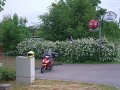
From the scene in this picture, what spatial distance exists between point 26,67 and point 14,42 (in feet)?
58.9

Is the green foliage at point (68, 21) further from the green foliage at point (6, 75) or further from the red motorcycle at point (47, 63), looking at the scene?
the green foliage at point (6, 75)

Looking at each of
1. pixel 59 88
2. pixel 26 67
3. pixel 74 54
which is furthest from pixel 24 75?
pixel 74 54

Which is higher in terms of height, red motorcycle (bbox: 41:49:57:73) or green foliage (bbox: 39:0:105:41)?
green foliage (bbox: 39:0:105:41)

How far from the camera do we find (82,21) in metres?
30.2

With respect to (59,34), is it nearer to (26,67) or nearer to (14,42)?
(14,42)

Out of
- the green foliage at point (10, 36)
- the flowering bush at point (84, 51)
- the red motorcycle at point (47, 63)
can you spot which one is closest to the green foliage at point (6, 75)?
the red motorcycle at point (47, 63)

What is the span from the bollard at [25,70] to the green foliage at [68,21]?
47.8 feet


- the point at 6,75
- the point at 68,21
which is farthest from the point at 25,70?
the point at 68,21

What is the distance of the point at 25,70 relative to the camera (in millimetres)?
15047

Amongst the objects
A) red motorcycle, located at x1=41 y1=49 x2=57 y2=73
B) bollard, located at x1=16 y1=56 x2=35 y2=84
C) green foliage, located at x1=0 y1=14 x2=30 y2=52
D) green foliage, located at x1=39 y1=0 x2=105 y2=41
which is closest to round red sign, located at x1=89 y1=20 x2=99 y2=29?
green foliage, located at x1=39 y1=0 x2=105 y2=41

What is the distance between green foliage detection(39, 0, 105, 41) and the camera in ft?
97.4

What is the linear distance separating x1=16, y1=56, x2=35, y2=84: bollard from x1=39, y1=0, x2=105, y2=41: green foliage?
1457 centimetres

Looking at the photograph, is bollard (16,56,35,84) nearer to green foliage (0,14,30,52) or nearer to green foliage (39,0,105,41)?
green foliage (39,0,105,41)

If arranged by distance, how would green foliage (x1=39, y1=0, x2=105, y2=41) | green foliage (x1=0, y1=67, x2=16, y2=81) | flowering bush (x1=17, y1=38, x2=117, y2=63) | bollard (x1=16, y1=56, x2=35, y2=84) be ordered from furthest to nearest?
green foliage (x1=39, y1=0, x2=105, y2=41)
flowering bush (x1=17, y1=38, x2=117, y2=63)
green foliage (x1=0, y1=67, x2=16, y2=81)
bollard (x1=16, y1=56, x2=35, y2=84)
